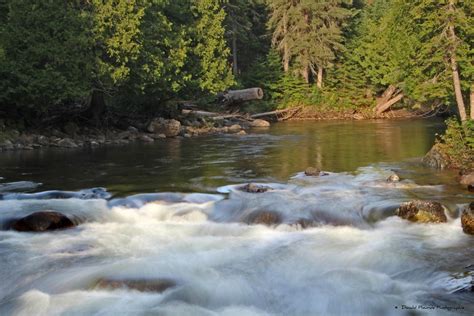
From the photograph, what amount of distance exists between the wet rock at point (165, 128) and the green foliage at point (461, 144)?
54.7ft

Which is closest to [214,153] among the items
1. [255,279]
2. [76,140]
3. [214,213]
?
[76,140]

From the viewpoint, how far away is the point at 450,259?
30.6 feet

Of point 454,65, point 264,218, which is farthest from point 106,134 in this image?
point 264,218

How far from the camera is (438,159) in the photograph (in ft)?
59.2

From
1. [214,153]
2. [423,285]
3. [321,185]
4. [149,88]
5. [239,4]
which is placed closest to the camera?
[423,285]

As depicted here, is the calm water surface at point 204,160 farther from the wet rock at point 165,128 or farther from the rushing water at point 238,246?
the wet rock at point 165,128

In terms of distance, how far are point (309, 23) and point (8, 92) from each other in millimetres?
30268

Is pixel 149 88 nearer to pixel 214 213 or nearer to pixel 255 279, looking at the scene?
pixel 214 213

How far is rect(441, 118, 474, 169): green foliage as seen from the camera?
666 inches

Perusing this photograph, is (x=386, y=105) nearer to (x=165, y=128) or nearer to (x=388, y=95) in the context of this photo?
(x=388, y=95)

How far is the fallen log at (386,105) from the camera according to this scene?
4303cm

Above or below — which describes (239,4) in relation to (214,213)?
above

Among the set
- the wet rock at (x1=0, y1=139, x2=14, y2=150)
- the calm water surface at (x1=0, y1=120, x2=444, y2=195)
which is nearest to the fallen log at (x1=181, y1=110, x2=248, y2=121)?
the calm water surface at (x1=0, y1=120, x2=444, y2=195)

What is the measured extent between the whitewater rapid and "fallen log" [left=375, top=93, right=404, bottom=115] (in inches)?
1186
